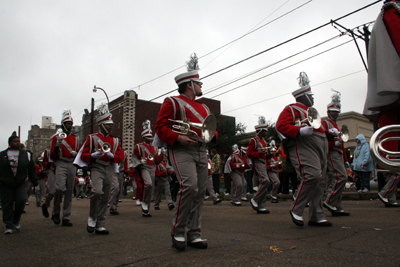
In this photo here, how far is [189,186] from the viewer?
→ 420cm

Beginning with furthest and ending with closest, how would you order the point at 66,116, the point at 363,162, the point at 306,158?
1. the point at 363,162
2. the point at 66,116
3. the point at 306,158

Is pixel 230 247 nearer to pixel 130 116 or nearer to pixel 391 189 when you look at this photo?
pixel 391 189

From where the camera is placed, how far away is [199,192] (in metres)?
4.41

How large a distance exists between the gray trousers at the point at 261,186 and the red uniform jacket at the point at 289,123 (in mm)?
3009

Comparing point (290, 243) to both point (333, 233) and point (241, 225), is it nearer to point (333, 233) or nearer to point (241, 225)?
point (333, 233)

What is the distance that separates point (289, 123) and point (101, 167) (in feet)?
10.7

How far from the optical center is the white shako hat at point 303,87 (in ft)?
20.5

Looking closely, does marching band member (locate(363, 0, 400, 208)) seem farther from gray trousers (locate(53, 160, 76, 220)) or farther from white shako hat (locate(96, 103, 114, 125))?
gray trousers (locate(53, 160, 76, 220))

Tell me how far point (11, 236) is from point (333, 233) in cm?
526

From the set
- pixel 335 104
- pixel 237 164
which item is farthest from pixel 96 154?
pixel 237 164

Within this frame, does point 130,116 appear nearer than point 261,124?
No

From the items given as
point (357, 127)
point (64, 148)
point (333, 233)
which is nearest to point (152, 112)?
point (357, 127)

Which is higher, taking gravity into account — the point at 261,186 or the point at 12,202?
the point at 261,186

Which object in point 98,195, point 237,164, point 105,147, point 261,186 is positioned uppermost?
point 237,164
